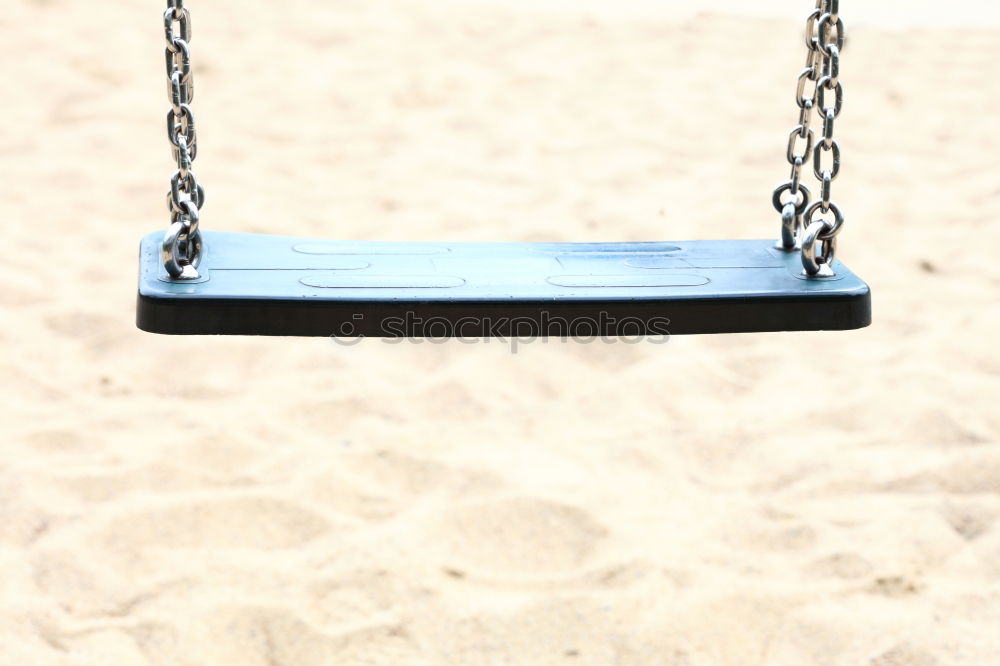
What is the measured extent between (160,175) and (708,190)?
176 cm

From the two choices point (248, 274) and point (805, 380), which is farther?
point (805, 380)

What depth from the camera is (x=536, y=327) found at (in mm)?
1620

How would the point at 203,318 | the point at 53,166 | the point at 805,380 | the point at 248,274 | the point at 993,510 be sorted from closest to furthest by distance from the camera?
the point at 203,318 → the point at 248,274 → the point at 993,510 → the point at 805,380 → the point at 53,166

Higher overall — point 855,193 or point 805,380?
point 855,193

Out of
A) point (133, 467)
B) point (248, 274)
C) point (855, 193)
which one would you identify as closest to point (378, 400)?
point (133, 467)

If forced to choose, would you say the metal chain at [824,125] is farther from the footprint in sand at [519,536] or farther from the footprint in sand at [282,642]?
the footprint in sand at [282,642]

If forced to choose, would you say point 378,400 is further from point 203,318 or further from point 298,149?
point 298,149

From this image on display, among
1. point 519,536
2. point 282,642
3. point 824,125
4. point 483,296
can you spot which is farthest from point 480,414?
point 824,125

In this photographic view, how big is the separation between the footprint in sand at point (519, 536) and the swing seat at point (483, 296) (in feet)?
1.95

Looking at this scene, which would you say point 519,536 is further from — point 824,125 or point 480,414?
point 824,125

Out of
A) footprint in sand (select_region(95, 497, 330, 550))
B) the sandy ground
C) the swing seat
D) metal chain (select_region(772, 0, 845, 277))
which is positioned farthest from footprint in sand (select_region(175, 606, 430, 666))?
metal chain (select_region(772, 0, 845, 277))

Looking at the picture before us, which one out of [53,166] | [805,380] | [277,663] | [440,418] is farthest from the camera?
[53,166]

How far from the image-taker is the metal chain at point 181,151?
1.65 m

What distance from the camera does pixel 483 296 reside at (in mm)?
1624
